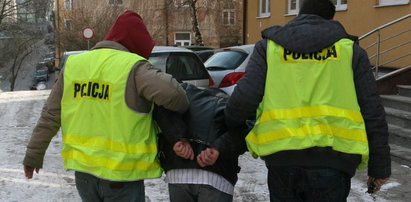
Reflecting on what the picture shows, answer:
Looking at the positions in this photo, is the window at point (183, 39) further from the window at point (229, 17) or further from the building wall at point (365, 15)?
the building wall at point (365, 15)

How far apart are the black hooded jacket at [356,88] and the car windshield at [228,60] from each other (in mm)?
6455

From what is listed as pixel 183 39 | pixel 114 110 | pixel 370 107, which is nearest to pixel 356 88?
pixel 370 107

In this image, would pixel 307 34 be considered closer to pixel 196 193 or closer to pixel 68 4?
pixel 196 193

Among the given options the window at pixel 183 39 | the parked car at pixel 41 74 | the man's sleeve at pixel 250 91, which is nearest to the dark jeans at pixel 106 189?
the man's sleeve at pixel 250 91

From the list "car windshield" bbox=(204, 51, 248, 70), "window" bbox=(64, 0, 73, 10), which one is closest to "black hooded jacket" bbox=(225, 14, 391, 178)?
"car windshield" bbox=(204, 51, 248, 70)

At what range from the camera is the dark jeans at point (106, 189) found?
2414mm

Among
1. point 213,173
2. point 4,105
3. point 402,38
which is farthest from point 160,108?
point 4,105

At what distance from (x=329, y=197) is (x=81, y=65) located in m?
1.43

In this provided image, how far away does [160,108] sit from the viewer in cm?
241

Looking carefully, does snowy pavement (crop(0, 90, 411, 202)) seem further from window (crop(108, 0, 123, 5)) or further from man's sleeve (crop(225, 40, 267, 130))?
window (crop(108, 0, 123, 5))

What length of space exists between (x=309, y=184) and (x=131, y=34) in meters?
1.22

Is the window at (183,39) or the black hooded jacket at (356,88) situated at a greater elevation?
the black hooded jacket at (356,88)

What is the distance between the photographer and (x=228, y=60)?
29.7 ft

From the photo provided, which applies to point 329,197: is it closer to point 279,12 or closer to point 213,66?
point 213,66
